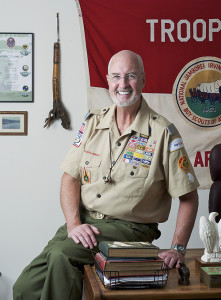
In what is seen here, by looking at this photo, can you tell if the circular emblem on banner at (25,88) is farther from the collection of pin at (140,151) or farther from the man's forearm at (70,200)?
the collection of pin at (140,151)

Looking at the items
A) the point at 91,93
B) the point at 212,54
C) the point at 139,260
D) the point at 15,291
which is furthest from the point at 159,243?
the point at 139,260

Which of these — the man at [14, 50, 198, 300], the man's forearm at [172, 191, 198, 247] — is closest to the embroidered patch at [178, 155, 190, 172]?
the man at [14, 50, 198, 300]

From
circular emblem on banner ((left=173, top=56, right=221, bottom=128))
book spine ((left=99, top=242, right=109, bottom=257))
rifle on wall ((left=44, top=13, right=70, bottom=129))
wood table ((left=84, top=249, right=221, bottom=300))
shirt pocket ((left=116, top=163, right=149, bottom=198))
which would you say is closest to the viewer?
wood table ((left=84, top=249, right=221, bottom=300))

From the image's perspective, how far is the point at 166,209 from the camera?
2279 mm

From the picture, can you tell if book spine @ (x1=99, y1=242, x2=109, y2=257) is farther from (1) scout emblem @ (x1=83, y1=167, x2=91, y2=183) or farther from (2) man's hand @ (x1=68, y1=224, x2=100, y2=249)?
(1) scout emblem @ (x1=83, y1=167, x2=91, y2=183)

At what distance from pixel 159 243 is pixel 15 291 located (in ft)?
5.88

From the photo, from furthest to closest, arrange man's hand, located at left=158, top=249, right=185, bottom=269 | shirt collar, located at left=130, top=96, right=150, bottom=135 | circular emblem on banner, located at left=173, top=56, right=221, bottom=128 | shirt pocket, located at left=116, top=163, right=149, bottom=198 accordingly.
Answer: circular emblem on banner, located at left=173, top=56, right=221, bottom=128
shirt collar, located at left=130, top=96, right=150, bottom=135
shirt pocket, located at left=116, top=163, right=149, bottom=198
man's hand, located at left=158, top=249, right=185, bottom=269

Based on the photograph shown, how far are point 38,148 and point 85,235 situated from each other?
174 centimetres

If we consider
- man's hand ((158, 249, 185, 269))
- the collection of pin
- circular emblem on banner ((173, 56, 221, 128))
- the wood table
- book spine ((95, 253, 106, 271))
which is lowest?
the wood table

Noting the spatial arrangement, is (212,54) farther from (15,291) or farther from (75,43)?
(15,291)

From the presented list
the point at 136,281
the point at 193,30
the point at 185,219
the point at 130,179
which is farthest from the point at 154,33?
the point at 136,281

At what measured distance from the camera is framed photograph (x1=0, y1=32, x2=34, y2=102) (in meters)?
3.68

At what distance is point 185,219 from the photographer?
220 centimetres

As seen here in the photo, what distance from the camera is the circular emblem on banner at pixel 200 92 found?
378cm
